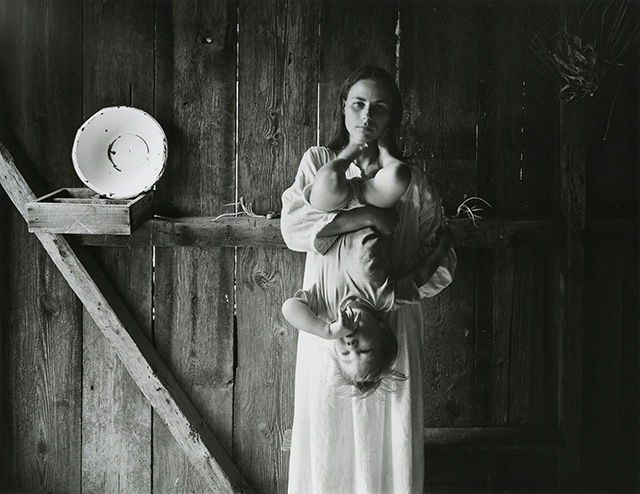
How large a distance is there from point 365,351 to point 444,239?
0.48 meters

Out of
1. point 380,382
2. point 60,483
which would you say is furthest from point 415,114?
point 60,483

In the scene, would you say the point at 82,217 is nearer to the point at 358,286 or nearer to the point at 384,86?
the point at 358,286

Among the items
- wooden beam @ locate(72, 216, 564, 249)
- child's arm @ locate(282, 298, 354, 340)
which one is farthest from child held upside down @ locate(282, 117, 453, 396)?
wooden beam @ locate(72, 216, 564, 249)

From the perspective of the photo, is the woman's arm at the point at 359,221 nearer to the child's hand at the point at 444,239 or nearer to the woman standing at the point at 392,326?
the woman standing at the point at 392,326

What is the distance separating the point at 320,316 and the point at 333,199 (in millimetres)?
366

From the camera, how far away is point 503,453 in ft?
10.0

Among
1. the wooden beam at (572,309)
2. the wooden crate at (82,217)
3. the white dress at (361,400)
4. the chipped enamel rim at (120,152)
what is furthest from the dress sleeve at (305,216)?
the wooden beam at (572,309)

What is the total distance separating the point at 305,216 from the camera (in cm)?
224

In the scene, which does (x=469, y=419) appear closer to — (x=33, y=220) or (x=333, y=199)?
(x=333, y=199)

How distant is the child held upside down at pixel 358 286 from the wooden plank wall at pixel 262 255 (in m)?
0.76

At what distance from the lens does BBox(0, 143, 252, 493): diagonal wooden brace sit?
9.45 ft

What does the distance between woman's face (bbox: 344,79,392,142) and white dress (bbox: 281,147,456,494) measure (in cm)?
13

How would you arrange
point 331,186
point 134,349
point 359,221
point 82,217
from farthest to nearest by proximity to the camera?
1. point 134,349
2. point 82,217
3. point 359,221
4. point 331,186

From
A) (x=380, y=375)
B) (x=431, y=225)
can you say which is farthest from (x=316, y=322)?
(x=431, y=225)
